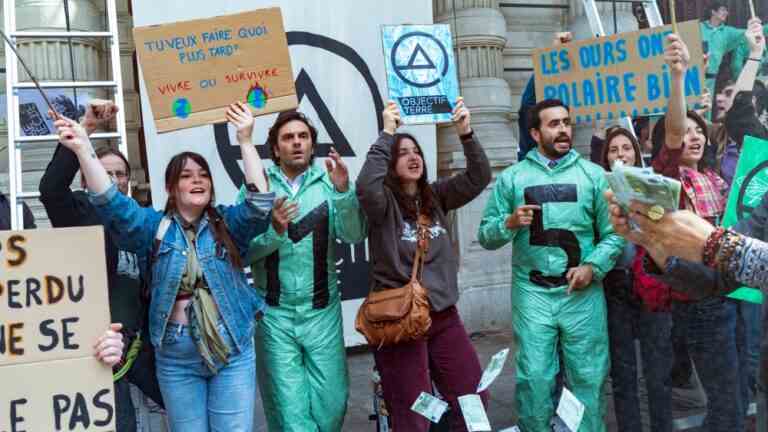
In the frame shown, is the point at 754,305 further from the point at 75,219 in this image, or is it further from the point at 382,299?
the point at 75,219

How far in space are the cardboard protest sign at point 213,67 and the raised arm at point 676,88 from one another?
1736 millimetres

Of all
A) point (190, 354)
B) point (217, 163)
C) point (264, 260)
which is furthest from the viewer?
point (217, 163)

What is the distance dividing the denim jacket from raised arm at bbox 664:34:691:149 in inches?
74.9

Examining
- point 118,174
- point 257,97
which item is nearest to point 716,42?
point 257,97

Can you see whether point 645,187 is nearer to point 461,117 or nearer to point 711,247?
point 711,247

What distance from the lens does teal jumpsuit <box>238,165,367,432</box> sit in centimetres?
354

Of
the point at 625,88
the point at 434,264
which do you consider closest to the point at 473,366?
the point at 434,264

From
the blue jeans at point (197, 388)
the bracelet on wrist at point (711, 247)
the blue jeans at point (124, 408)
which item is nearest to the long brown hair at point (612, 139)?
the blue jeans at point (197, 388)

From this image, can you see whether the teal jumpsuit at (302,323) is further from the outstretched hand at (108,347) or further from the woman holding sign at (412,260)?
the outstretched hand at (108,347)

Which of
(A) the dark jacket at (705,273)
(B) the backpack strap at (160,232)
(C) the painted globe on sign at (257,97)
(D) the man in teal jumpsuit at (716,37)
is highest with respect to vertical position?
(D) the man in teal jumpsuit at (716,37)

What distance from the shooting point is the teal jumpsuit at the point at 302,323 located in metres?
3.54

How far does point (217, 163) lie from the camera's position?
542 centimetres

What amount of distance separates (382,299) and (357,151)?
7.79 ft

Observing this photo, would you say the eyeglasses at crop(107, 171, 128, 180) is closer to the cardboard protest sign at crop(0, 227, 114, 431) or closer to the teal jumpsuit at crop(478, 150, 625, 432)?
the cardboard protest sign at crop(0, 227, 114, 431)
